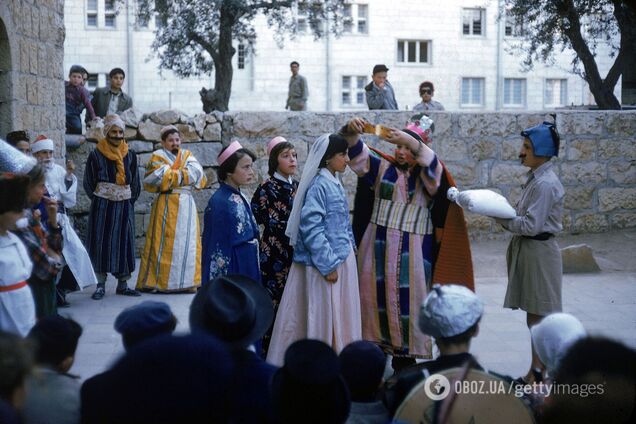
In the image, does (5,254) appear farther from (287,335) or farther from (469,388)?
(469,388)

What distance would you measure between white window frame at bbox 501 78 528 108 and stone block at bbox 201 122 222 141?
22819 millimetres

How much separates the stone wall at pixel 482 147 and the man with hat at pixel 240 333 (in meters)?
7.07

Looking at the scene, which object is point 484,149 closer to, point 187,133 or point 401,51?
point 187,133

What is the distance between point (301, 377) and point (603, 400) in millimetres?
885

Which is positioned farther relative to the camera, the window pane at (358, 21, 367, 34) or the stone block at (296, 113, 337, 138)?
the window pane at (358, 21, 367, 34)

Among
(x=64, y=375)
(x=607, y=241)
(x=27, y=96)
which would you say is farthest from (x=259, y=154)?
(x=64, y=375)

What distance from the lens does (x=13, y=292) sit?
3887 mm

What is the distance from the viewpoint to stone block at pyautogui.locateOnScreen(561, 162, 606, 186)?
10.7m

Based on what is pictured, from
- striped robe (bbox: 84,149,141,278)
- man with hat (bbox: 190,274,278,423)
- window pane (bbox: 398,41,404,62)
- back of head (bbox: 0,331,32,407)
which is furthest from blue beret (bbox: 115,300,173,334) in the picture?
window pane (bbox: 398,41,404,62)

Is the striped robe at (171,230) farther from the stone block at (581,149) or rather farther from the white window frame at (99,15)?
the white window frame at (99,15)

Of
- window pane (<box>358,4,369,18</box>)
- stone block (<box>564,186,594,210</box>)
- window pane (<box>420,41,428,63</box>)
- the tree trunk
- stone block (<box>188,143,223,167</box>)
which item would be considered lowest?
stone block (<box>564,186,594,210</box>)

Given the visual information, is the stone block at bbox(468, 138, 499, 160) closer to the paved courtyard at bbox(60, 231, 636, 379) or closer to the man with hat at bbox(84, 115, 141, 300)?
the paved courtyard at bbox(60, 231, 636, 379)

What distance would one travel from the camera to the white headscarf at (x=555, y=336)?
3.00m

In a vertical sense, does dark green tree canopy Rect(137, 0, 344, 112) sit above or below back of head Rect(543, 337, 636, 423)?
above
